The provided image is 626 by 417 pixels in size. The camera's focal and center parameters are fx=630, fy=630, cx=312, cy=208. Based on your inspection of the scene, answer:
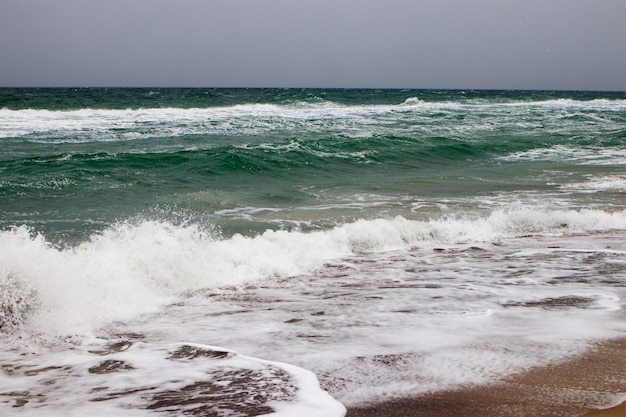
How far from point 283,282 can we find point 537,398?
367cm

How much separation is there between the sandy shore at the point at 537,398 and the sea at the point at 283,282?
135 mm

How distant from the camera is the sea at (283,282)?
410 cm

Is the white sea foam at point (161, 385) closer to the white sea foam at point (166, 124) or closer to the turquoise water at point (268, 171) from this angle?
the turquoise water at point (268, 171)

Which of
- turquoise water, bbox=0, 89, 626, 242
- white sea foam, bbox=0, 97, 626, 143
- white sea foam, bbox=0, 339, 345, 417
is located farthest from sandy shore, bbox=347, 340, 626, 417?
white sea foam, bbox=0, 97, 626, 143

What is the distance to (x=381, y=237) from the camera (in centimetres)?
887

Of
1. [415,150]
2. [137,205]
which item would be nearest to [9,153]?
[137,205]

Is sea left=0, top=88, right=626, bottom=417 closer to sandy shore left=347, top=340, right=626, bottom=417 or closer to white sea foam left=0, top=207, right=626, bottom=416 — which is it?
white sea foam left=0, top=207, right=626, bottom=416

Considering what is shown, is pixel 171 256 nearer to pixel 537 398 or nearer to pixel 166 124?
pixel 537 398

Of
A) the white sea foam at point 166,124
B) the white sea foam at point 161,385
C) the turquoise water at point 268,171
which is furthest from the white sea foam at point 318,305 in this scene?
the white sea foam at point 166,124

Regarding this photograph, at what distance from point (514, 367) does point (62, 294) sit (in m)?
3.89

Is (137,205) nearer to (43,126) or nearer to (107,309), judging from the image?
(107,309)

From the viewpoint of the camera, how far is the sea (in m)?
4.10

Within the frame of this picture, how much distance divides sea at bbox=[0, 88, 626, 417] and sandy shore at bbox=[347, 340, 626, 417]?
135 millimetres

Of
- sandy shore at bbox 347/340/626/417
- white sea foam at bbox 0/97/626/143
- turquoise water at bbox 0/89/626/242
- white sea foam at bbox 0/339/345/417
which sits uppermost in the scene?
white sea foam at bbox 0/97/626/143
